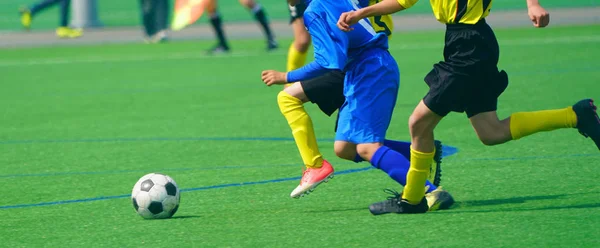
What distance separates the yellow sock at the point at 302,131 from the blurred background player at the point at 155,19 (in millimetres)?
15157

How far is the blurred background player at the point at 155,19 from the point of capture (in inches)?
849

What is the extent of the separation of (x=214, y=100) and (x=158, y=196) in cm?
647

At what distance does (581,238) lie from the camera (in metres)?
5.30

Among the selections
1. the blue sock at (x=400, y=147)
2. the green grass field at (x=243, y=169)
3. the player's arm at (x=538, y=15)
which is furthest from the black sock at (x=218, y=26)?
the player's arm at (x=538, y=15)

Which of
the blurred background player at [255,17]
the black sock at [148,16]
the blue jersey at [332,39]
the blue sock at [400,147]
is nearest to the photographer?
the blue jersey at [332,39]

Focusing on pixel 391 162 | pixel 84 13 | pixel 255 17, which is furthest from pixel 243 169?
pixel 84 13

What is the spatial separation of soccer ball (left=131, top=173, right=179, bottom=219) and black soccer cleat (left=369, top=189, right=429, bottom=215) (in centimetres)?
109

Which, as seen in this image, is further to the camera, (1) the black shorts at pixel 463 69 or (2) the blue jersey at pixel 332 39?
(2) the blue jersey at pixel 332 39

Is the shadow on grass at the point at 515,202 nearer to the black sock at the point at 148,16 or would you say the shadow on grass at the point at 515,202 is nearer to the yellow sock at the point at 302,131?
the yellow sock at the point at 302,131

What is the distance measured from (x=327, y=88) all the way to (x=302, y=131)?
285 millimetres

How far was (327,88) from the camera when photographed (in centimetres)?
660

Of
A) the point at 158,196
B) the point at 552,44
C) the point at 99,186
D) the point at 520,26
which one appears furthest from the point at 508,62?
the point at 158,196

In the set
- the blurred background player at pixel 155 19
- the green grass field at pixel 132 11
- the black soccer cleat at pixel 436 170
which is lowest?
the green grass field at pixel 132 11

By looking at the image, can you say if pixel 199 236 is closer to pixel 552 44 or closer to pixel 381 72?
pixel 381 72
